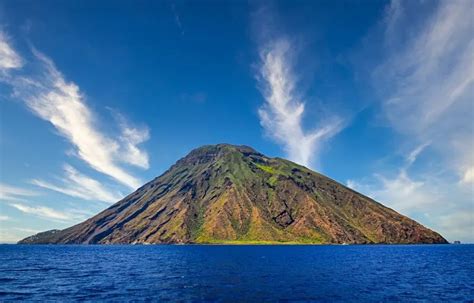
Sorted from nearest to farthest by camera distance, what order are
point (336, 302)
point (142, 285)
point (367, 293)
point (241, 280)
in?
point (336, 302), point (367, 293), point (142, 285), point (241, 280)

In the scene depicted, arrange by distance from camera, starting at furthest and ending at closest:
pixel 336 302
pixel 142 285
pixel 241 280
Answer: pixel 241 280, pixel 142 285, pixel 336 302

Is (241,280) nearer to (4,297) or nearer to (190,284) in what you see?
(190,284)

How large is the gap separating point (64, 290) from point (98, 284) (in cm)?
831

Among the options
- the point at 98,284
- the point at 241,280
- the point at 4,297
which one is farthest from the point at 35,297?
the point at 241,280

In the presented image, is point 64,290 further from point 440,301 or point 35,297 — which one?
point 440,301

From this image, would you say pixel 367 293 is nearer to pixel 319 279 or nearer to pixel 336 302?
pixel 336 302

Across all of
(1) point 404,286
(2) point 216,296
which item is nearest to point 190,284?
(2) point 216,296

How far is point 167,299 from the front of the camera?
5288cm

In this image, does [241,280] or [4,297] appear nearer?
[4,297]

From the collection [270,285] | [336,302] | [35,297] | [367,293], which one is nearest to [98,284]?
[35,297]

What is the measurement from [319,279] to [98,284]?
159 ft

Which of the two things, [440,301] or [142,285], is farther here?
[142,285]

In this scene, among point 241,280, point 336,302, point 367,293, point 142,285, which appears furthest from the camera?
point 241,280

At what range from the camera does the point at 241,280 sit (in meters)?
75.3
